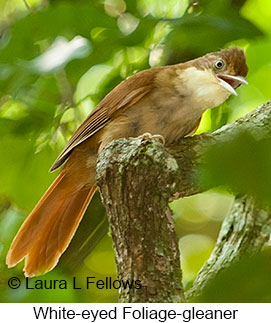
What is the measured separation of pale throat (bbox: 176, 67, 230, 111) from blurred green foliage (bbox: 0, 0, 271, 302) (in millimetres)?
62

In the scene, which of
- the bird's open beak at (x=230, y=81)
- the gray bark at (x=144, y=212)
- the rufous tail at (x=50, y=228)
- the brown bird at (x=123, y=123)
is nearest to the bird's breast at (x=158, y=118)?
the brown bird at (x=123, y=123)

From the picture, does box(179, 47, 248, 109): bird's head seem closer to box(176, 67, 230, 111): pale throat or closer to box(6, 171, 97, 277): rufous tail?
box(176, 67, 230, 111): pale throat

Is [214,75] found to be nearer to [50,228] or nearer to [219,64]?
[219,64]

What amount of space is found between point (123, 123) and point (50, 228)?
411mm

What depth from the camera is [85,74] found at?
5.02 feet

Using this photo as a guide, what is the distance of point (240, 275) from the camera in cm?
58

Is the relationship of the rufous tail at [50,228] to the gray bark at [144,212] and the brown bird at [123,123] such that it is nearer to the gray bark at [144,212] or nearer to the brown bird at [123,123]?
the brown bird at [123,123]

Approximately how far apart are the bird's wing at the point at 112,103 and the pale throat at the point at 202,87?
0.13 m

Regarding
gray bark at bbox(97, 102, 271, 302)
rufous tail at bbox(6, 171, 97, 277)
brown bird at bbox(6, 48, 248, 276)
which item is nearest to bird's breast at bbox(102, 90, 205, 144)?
brown bird at bbox(6, 48, 248, 276)

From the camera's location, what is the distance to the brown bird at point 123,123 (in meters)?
1.80

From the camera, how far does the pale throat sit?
1.86m

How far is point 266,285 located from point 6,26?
129 cm

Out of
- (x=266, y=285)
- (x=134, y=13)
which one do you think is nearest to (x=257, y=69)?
(x=134, y=13)
